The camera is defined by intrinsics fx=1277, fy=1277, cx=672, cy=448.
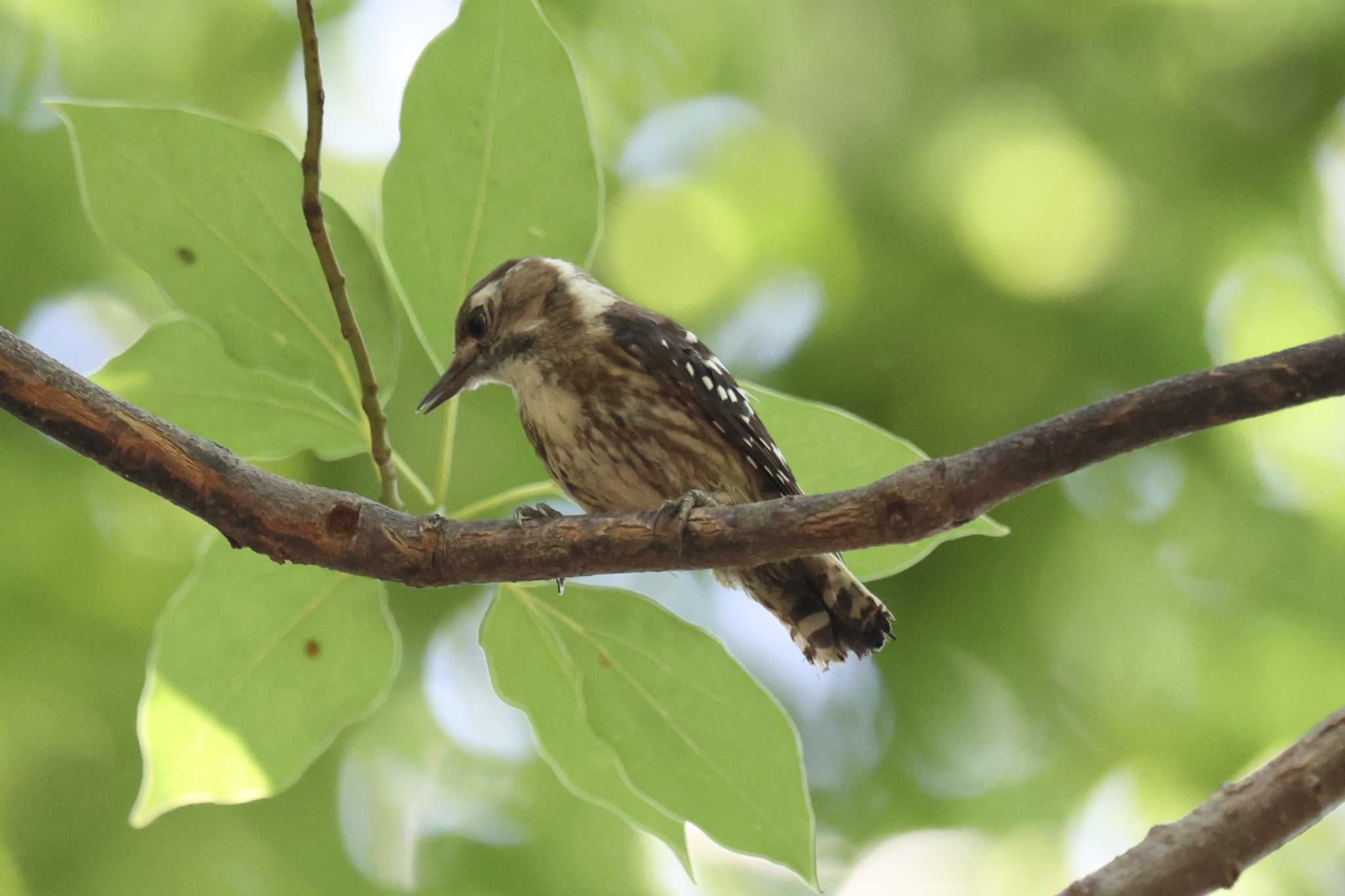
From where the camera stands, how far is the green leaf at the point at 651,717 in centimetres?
173

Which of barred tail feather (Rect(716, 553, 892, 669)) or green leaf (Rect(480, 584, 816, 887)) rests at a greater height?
barred tail feather (Rect(716, 553, 892, 669))

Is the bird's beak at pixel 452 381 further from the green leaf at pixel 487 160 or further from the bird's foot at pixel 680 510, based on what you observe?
the bird's foot at pixel 680 510

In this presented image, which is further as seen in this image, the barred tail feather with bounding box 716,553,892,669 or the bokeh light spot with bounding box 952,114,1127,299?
the bokeh light spot with bounding box 952,114,1127,299

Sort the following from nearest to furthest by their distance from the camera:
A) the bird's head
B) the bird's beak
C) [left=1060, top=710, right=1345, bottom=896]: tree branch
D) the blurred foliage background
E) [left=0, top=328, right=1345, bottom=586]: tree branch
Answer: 1. [left=0, top=328, right=1345, bottom=586]: tree branch
2. [left=1060, top=710, right=1345, bottom=896]: tree branch
3. the bird's beak
4. the bird's head
5. the blurred foliage background

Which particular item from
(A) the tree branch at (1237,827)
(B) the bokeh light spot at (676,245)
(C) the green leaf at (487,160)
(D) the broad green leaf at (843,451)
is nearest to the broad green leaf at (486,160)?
(C) the green leaf at (487,160)

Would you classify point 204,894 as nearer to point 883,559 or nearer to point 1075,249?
point 883,559

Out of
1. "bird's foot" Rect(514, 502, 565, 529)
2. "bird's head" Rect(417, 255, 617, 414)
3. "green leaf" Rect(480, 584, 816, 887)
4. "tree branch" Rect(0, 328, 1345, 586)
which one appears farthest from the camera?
"bird's head" Rect(417, 255, 617, 414)

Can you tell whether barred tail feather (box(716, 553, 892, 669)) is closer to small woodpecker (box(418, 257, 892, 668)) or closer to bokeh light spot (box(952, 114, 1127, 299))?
small woodpecker (box(418, 257, 892, 668))

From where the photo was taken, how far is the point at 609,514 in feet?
5.68

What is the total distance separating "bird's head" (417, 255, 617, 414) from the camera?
2.59 m

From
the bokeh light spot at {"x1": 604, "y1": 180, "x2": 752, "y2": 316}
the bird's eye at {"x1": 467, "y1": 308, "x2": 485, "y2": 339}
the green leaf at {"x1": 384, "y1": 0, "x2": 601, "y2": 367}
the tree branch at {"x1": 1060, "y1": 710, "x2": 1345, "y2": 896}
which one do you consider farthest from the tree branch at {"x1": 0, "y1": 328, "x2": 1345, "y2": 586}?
the bokeh light spot at {"x1": 604, "y1": 180, "x2": 752, "y2": 316}

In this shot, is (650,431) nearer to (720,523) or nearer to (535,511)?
(535,511)

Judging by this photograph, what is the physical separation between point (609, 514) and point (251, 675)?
1.91 ft

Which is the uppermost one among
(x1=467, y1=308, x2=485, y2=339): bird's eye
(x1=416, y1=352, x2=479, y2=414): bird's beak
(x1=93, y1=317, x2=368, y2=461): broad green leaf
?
(x1=467, y1=308, x2=485, y2=339): bird's eye
